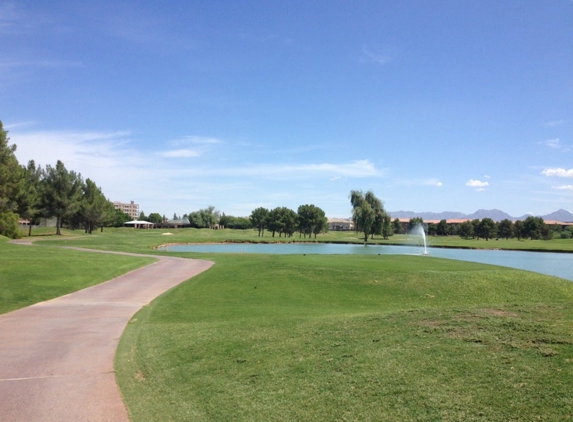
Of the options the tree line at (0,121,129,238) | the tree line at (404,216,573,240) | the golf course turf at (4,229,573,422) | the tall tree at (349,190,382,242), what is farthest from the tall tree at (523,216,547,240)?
the golf course turf at (4,229,573,422)

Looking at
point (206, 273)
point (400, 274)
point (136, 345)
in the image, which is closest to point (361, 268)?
point (400, 274)

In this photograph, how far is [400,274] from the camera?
20.2 metres

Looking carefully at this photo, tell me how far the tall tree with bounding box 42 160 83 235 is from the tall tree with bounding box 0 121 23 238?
19218mm

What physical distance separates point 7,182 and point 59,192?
24.6 meters

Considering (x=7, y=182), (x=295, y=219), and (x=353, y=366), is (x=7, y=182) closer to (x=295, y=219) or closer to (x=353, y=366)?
(x=353, y=366)

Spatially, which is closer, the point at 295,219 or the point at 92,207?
the point at 92,207

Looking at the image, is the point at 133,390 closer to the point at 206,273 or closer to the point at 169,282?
the point at 169,282

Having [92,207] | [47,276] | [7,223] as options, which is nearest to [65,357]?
[47,276]

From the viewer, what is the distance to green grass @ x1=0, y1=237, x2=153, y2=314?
51.1ft

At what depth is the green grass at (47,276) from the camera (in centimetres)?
1558

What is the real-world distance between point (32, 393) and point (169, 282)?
14068mm

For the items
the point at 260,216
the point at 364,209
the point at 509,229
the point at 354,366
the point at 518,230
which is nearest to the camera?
the point at 354,366

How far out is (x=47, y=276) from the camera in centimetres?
1950

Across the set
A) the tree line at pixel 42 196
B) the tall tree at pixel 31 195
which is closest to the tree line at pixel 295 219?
the tree line at pixel 42 196
